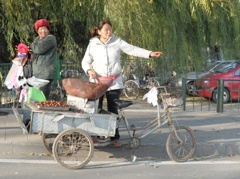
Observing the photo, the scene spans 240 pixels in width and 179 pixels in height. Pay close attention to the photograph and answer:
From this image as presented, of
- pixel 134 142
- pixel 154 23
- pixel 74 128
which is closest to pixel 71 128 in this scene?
pixel 74 128

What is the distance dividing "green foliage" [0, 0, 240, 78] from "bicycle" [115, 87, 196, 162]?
2.01 metres

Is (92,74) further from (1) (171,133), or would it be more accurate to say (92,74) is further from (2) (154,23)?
(2) (154,23)

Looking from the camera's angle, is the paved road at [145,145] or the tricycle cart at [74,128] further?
the paved road at [145,145]

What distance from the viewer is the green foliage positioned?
26.8ft

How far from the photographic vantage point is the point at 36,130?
6133 mm

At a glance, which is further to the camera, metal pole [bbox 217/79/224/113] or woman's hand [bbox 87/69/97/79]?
metal pole [bbox 217/79/224/113]

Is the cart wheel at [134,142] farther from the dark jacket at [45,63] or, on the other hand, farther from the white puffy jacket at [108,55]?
the dark jacket at [45,63]

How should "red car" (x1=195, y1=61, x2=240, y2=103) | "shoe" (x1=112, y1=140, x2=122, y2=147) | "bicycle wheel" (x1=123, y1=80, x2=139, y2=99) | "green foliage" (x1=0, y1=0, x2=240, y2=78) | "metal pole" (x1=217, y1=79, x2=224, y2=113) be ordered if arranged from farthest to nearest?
"bicycle wheel" (x1=123, y1=80, x2=139, y2=99) < "red car" (x1=195, y1=61, x2=240, y2=103) < "metal pole" (x1=217, y1=79, x2=224, y2=113) < "green foliage" (x1=0, y1=0, x2=240, y2=78) < "shoe" (x1=112, y1=140, x2=122, y2=147)

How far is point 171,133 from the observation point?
6.59 m

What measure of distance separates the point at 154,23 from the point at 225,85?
6.38 metres

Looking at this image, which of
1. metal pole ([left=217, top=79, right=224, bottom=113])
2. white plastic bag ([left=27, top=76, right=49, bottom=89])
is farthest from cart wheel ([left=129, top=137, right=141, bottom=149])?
metal pole ([left=217, top=79, right=224, bottom=113])

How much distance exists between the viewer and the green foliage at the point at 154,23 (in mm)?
8180

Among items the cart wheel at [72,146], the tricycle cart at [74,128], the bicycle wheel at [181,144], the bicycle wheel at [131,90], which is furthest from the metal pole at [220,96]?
the cart wheel at [72,146]

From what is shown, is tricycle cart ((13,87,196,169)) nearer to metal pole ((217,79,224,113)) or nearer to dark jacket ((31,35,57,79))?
dark jacket ((31,35,57,79))
